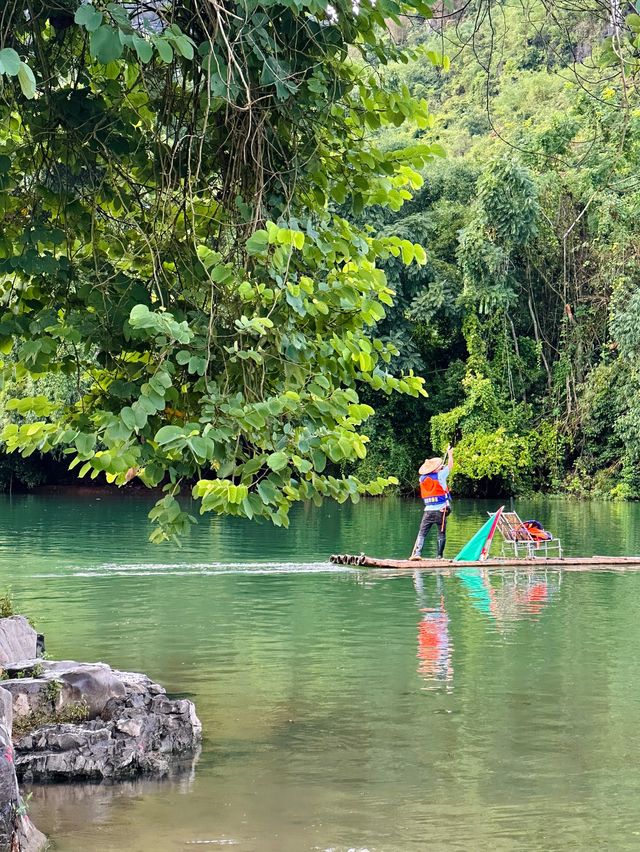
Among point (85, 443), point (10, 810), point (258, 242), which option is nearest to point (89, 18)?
point (258, 242)

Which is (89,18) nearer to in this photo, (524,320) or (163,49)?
(163,49)

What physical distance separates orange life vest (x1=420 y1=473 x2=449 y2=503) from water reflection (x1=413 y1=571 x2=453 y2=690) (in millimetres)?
2920

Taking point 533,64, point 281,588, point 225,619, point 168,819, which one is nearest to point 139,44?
point 168,819

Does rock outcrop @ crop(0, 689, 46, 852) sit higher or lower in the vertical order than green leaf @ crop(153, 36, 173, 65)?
lower

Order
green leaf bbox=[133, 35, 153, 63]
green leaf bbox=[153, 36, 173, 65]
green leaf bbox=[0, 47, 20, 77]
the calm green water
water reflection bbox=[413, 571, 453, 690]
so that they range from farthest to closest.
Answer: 1. water reflection bbox=[413, 571, 453, 690]
2. the calm green water
3. green leaf bbox=[153, 36, 173, 65]
4. green leaf bbox=[133, 35, 153, 63]
5. green leaf bbox=[0, 47, 20, 77]

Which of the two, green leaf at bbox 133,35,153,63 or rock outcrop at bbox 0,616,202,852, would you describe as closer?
green leaf at bbox 133,35,153,63

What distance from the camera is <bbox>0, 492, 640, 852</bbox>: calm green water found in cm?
673

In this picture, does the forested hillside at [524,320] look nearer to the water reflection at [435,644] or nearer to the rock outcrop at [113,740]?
the water reflection at [435,644]

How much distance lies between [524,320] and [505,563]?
23644 mm

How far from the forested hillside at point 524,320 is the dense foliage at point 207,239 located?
2923cm

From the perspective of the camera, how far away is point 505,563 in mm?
17938

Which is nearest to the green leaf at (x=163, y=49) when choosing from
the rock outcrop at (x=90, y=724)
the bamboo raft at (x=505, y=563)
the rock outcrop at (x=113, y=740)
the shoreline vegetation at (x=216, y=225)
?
the shoreline vegetation at (x=216, y=225)

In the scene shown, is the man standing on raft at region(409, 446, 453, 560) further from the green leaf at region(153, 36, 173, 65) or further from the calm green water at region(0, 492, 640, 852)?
the green leaf at region(153, 36, 173, 65)

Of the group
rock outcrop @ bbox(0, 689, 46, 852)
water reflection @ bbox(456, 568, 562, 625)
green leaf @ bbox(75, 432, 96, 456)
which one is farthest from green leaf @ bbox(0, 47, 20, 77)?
water reflection @ bbox(456, 568, 562, 625)
